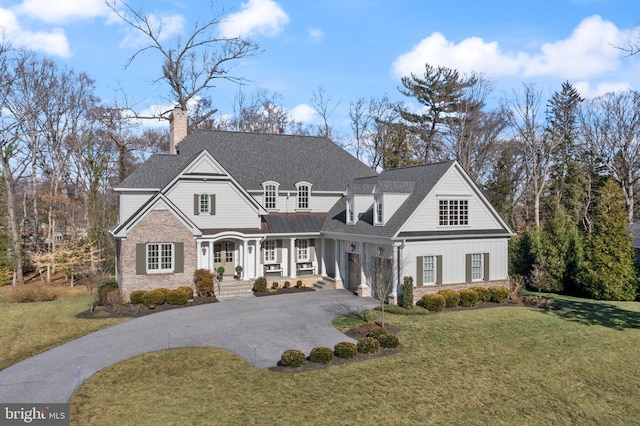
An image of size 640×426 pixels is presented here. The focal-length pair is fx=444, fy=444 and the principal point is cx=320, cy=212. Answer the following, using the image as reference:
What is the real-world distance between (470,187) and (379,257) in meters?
6.83

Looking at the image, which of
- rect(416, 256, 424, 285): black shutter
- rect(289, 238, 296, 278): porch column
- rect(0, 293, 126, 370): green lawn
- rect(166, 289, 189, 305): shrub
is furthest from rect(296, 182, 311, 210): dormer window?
rect(0, 293, 126, 370): green lawn

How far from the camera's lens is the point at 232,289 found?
27.0m

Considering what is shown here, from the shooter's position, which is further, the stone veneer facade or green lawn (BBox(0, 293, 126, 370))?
the stone veneer facade

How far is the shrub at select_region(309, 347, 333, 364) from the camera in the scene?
593 inches

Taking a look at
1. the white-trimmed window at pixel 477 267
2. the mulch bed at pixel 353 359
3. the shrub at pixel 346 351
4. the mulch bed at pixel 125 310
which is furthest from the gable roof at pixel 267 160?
the shrub at pixel 346 351

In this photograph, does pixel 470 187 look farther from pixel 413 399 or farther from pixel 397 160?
pixel 397 160

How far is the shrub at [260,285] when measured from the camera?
88.9 feet

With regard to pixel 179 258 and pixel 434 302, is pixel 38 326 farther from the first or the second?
pixel 434 302

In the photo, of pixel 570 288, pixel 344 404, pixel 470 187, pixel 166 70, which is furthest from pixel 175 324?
pixel 166 70

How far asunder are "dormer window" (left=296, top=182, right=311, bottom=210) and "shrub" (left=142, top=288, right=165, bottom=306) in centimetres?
1221

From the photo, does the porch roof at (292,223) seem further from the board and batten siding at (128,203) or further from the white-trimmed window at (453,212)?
the white-trimmed window at (453,212)

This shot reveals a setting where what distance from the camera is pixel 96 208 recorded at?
1503 inches

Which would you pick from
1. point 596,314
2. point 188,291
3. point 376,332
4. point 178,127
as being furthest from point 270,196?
point 596,314

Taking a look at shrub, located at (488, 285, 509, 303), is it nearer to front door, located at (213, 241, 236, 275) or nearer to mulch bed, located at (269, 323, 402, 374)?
mulch bed, located at (269, 323, 402, 374)
